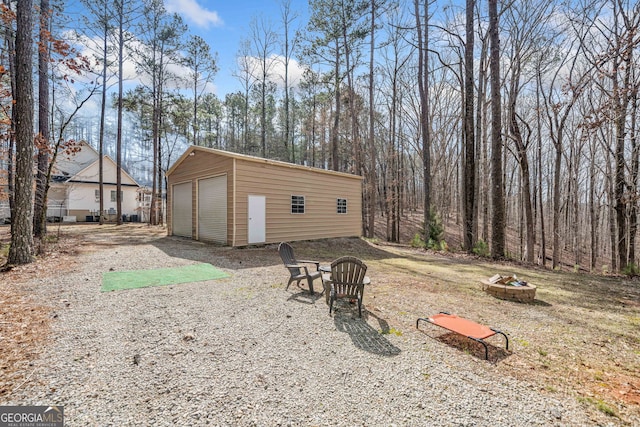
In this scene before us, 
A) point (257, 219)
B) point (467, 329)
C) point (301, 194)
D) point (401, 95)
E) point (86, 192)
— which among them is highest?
point (401, 95)

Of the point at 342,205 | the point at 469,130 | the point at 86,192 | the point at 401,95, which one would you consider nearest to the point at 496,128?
the point at 469,130

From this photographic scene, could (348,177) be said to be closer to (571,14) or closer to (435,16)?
(435,16)

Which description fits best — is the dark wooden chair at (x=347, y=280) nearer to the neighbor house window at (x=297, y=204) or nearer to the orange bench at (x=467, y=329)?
the orange bench at (x=467, y=329)

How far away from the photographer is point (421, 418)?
77.8 inches

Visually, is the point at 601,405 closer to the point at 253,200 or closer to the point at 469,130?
the point at 253,200

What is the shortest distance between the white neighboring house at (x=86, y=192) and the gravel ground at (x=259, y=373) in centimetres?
2152

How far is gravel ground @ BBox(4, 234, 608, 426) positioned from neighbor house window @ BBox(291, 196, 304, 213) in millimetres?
7272

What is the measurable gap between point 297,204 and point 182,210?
5626mm

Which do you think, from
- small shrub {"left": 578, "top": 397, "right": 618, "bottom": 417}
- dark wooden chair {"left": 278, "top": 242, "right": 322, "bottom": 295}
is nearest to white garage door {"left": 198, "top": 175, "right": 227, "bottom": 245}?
dark wooden chair {"left": 278, "top": 242, "right": 322, "bottom": 295}

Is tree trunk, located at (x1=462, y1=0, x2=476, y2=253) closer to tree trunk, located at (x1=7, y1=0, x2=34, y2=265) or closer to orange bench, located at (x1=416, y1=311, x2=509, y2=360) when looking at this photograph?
orange bench, located at (x1=416, y1=311, x2=509, y2=360)

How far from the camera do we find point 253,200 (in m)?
9.95

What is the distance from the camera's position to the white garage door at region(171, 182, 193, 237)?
12227 mm

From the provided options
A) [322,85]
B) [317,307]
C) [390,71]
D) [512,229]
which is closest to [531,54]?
[390,71]

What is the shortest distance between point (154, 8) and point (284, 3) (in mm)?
8898
